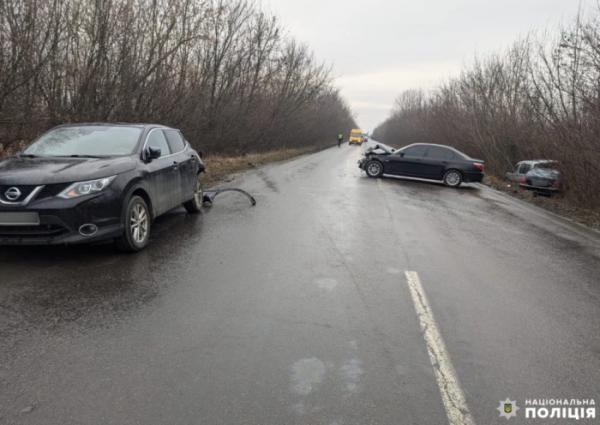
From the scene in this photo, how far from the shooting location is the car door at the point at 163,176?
641 cm

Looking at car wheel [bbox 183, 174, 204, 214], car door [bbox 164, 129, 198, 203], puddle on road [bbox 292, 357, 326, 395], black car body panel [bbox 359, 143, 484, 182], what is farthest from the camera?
black car body panel [bbox 359, 143, 484, 182]

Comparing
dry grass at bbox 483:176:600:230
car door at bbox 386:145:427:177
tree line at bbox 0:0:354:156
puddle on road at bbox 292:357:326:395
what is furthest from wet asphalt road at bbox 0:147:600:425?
car door at bbox 386:145:427:177

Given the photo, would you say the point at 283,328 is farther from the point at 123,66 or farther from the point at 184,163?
the point at 123,66

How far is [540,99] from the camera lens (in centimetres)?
1616

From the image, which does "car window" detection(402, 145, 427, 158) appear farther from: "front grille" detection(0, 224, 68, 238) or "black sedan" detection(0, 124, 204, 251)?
"front grille" detection(0, 224, 68, 238)

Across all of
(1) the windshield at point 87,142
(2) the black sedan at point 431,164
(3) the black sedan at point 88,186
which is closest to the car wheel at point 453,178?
(2) the black sedan at point 431,164

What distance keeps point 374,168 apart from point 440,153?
2733 millimetres

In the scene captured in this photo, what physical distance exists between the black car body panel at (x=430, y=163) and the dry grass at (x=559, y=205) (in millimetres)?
1602

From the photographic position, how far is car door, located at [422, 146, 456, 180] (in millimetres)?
17234

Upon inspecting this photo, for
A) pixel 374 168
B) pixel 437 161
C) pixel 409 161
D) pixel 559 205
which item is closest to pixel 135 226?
pixel 559 205

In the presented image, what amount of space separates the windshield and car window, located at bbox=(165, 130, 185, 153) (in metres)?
1.02

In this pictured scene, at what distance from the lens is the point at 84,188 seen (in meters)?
5.01

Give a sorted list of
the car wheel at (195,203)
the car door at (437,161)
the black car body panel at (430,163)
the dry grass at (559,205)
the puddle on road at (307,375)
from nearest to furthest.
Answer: the puddle on road at (307,375) → the car wheel at (195,203) → the dry grass at (559,205) → the black car body panel at (430,163) → the car door at (437,161)

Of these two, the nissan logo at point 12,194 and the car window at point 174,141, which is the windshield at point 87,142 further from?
the nissan logo at point 12,194
